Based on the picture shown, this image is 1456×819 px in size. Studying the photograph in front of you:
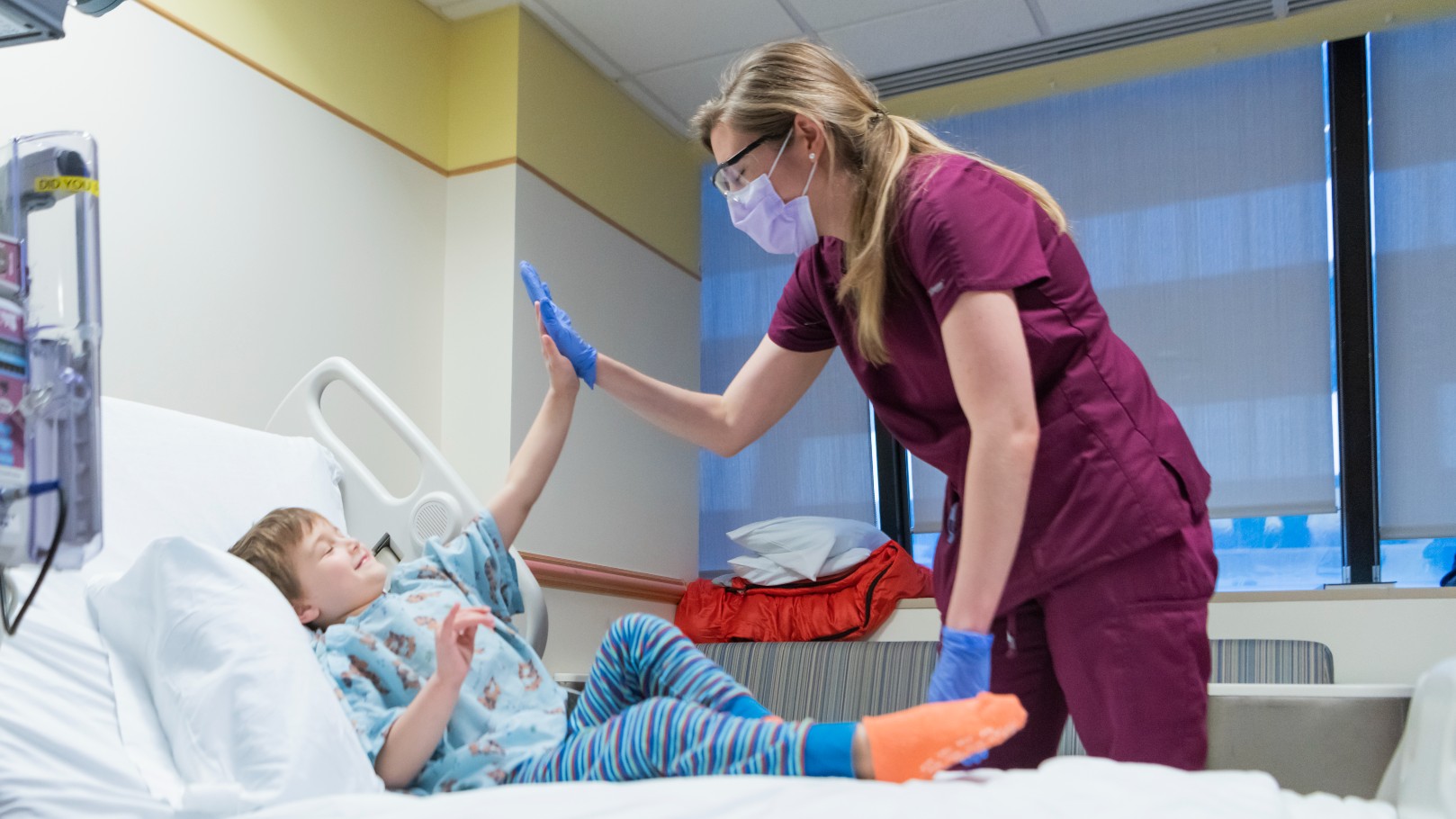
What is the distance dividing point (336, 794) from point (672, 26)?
272cm

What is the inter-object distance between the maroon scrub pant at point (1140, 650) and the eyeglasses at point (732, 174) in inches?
28.6

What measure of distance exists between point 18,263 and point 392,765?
747 mm

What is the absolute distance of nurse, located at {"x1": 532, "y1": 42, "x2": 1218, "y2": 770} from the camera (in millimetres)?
1348

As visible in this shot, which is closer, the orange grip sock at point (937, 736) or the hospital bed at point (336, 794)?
the hospital bed at point (336, 794)

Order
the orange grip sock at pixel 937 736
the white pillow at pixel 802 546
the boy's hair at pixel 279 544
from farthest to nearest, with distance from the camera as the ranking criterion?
1. the white pillow at pixel 802 546
2. the boy's hair at pixel 279 544
3. the orange grip sock at pixel 937 736

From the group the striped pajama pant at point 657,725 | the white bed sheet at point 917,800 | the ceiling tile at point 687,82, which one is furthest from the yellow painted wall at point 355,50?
the white bed sheet at point 917,800

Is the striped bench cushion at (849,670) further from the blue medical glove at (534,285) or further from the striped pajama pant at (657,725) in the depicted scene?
the striped pajama pant at (657,725)

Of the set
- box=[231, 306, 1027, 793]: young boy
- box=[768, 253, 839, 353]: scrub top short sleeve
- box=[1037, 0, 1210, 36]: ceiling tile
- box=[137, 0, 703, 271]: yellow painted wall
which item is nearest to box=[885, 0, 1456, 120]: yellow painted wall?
box=[1037, 0, 1210, 36]: ceiling tile

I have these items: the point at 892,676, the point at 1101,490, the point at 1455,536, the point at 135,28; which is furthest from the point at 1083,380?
the point at 1455,536

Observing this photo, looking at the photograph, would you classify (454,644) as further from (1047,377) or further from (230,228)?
(230,228)

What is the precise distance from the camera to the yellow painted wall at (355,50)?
110 inches

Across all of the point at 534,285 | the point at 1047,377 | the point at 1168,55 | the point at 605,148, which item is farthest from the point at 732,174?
the point at 1168,55

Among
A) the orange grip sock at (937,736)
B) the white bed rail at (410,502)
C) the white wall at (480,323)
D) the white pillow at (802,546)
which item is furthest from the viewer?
the white pillow at (802,546)

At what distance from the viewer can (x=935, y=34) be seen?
141 inches
